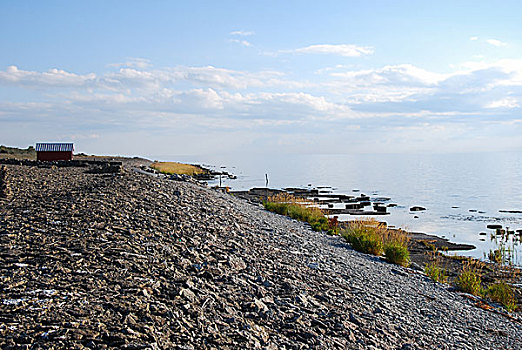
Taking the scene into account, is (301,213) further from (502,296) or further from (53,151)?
(53,151)

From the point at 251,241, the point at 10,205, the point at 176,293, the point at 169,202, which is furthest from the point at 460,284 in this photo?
Result: the point at 10,205

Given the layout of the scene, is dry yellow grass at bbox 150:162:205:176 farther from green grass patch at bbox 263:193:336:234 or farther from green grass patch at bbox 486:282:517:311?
green grass patch at bbox 486:282:517:311

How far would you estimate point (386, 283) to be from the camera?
10.1 metres

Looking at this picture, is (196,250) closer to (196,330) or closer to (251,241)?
(251,241)

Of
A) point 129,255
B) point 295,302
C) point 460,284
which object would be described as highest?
point 129,255

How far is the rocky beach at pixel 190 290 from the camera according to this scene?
4.81 metres

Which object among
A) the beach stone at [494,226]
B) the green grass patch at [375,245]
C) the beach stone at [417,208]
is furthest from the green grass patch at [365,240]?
the beach stone at [417,208]

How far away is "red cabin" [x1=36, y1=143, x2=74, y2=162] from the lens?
36.1 m

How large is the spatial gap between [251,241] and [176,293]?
16.5ft

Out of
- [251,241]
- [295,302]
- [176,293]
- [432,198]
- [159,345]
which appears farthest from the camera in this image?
[432,198]

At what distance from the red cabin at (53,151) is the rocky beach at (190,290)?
2606cm

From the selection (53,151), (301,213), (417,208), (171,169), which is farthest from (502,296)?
(171,169)

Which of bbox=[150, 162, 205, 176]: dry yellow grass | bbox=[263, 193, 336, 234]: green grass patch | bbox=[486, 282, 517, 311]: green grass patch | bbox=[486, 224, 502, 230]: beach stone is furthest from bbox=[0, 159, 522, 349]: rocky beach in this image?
bbox=[150, 162, 205, 176]: dry yellow grass

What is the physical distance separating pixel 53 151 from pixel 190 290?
1378 inches
